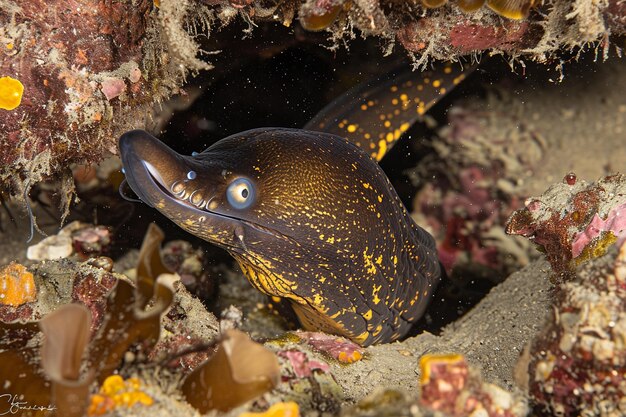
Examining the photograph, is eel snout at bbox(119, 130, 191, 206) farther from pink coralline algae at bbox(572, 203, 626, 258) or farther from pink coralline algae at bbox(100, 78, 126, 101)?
pink coralline algae at bbox(572, 203, 626, 258)

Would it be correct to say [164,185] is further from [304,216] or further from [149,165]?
[304,216]

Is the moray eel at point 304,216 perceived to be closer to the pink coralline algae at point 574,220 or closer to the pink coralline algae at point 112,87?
the pink coralline algae at point 112,87

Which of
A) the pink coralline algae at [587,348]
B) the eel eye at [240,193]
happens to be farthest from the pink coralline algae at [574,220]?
the eel eye at [240,193]

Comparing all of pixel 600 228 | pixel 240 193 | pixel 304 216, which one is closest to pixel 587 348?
pixel 600 228

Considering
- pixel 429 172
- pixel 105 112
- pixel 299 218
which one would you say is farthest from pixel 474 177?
pixel 105 112

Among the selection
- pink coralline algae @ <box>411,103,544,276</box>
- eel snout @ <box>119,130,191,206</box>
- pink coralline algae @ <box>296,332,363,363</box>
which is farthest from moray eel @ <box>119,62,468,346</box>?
pink coralline algae @ <box>411,103,544,276</box>

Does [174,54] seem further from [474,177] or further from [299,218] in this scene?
[474,177]
